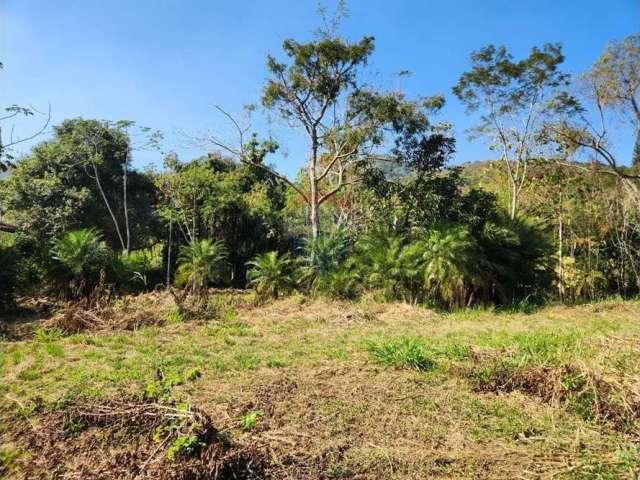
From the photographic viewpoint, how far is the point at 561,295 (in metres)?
10.4

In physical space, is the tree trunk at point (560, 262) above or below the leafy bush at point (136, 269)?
above

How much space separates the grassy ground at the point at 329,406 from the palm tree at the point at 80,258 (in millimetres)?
3720

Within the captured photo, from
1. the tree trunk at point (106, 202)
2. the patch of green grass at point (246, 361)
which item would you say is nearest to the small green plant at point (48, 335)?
the patch of green grass at point (246, 361)

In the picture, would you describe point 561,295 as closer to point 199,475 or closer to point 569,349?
point 569,349

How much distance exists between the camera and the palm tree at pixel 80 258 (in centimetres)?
967

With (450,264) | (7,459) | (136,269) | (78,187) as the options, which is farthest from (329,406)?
(78,187)

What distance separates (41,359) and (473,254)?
777 centimetres

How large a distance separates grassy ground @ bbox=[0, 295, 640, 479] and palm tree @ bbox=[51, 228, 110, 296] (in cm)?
372

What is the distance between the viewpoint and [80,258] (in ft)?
31.9

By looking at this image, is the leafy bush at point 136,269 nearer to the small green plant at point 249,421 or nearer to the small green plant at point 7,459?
the small green plant at point 7,459

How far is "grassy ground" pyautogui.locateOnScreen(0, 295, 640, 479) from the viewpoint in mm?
2801

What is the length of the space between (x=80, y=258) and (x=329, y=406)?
8.18 meters

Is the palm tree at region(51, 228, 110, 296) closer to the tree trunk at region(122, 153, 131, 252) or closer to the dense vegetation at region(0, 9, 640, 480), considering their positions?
the dense vegetation at region(0, 9, 640, 480)

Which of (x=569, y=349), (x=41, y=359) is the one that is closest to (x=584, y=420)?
(x=569, y=349)
